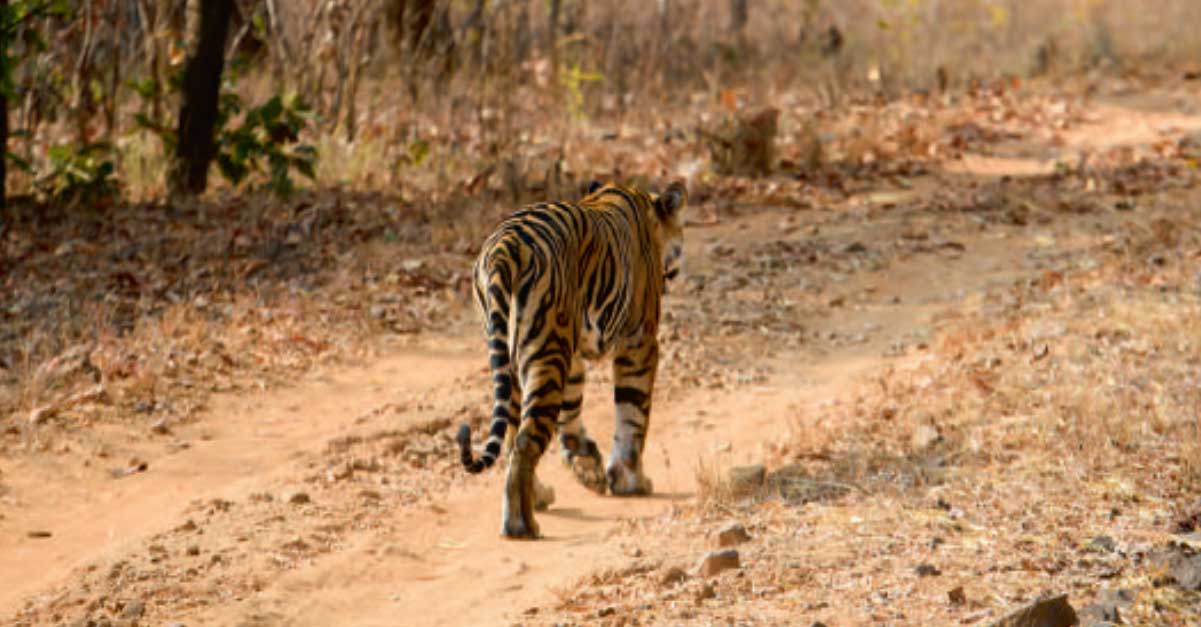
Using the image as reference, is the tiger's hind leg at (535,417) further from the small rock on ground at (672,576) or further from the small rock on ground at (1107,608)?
the small rock on ground at (1107,608)

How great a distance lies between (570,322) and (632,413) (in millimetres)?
832

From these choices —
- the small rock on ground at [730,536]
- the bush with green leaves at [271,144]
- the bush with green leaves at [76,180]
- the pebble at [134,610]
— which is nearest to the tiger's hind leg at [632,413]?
the small rock on ground at [730,536]

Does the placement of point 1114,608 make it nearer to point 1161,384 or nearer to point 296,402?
point 1161,384

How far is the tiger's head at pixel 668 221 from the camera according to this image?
22.9 ft

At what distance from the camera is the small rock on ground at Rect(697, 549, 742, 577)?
4.96 m

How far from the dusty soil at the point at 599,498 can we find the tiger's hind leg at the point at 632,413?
0.34 ft

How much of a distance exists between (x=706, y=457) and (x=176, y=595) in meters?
2.61

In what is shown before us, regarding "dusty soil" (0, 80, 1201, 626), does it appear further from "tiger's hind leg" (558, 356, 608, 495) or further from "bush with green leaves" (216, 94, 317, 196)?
"bush with green leaves" (216, 94, 317, 196)

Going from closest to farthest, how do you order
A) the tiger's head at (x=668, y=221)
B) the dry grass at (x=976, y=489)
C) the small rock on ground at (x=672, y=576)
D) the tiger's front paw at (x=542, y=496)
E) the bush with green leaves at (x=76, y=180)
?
the dry grass at (x=976, y=489) → the small rock on ground at (x=672, y=576) → the tiger's front paw at (x=542, y=496) → the tiger's head at (x=668, y=221) → the bush with green leaves at (x=76, y=180)

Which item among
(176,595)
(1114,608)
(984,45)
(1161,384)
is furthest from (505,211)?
(984,45)

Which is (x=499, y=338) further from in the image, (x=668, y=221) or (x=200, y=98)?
(x=200, y=98)

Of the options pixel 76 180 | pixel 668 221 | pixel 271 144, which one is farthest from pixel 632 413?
pixel 76 180

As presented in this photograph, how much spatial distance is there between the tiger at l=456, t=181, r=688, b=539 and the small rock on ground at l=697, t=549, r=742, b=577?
79 cm

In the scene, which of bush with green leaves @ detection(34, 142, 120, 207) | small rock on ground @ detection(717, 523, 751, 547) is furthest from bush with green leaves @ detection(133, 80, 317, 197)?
small rock on ground @ detection(717, 523, 751, 547)
